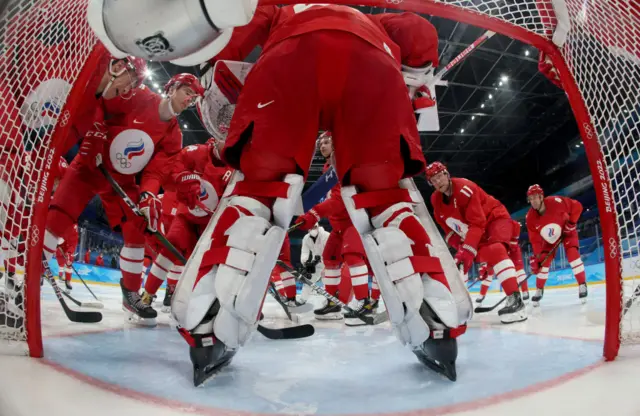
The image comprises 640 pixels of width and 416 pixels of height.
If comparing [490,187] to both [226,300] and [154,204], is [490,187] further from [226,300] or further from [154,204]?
[226,300]

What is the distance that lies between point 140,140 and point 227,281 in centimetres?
154

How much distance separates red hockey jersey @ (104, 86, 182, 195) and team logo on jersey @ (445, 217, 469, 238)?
76.0 inches

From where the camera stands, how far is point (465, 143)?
12.0 m

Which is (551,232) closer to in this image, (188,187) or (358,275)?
(358,275)

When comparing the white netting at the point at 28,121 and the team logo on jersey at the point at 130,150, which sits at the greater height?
the white netting at the point at 28,121

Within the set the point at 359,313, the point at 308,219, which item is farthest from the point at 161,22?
the point at 308,219

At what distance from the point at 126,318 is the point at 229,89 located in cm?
135

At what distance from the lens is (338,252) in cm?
349

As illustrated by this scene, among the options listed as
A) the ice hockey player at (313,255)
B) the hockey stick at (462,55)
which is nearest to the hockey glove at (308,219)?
the hockey stick at (462,55)

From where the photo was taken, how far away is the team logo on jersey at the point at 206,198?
2492 mm

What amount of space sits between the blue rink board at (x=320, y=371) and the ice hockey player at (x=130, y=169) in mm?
768

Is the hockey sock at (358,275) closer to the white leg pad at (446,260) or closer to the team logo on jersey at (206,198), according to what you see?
the team logo on jersey at (206,198)

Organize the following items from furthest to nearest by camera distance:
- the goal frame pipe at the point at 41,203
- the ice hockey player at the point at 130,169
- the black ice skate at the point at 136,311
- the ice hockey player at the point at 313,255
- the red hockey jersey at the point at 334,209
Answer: the ice hockey player at the point at 313,255, the red hockey jersey at the point at 334,209, the ice hockey player at the point at 130,169, the black ice skate at the point at 136,311, the goal frame pipe at the point at 41,203

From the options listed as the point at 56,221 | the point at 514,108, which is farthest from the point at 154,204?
the point at 514,108
